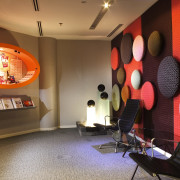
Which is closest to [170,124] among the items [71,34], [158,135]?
[158,135]

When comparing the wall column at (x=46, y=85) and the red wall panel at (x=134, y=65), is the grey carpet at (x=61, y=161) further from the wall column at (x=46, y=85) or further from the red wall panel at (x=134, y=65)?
the red wall panel at (x=134, y=65)

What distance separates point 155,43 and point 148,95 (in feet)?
3.73

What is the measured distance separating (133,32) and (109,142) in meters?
2.96

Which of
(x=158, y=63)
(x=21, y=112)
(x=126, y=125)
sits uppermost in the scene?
(x=158, y=63)

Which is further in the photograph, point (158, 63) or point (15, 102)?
point (15, 102)

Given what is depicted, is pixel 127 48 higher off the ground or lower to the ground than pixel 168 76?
higher

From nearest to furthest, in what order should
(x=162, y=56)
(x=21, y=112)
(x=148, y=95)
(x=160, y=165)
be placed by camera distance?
(x=160, y=165)
(x=162, y=56)
(x=148, y=95)
(x=21, y=112)

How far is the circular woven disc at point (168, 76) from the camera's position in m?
3.42

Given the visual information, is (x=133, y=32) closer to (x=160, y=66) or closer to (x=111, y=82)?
(x=160, y=66)

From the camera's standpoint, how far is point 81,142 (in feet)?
16.2

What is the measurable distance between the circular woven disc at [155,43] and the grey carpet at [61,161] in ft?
7.27

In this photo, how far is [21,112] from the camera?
6.01 m

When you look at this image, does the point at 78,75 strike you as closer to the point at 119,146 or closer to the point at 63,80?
the point at 63,80

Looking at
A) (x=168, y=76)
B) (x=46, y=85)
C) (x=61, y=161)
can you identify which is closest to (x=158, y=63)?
(x=168, y=76)
